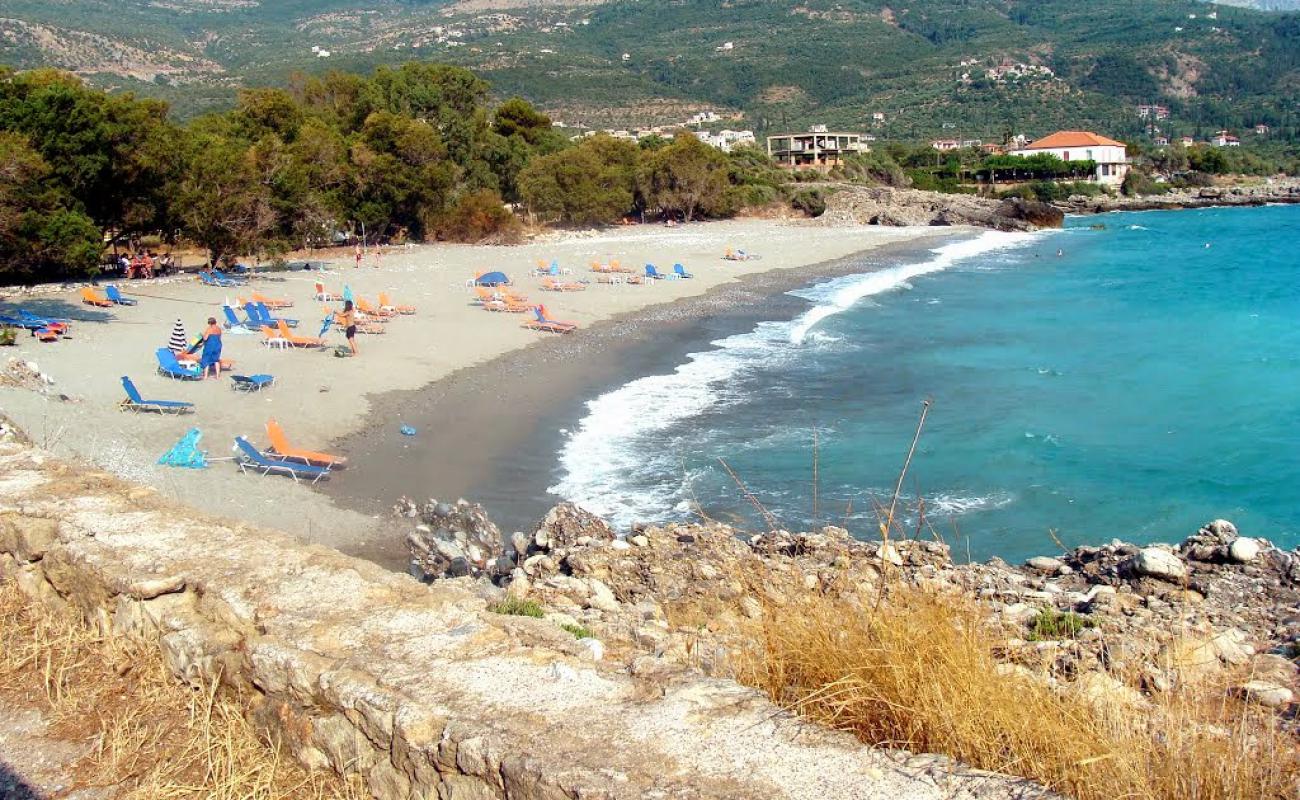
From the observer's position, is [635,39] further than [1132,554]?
Yes

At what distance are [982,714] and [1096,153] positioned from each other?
325 feet

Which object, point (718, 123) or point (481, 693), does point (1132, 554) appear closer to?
point (481, 693)

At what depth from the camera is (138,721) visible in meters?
3.23

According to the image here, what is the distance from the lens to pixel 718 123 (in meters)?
129

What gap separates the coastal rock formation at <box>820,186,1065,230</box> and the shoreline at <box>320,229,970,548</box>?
36892 mm

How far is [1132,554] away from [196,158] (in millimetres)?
25659

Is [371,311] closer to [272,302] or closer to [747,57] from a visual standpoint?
[272,302]

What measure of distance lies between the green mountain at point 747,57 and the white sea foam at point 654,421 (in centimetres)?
9003

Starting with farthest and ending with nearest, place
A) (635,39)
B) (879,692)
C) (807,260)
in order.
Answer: (635,39) → (807,260) → (879,692)

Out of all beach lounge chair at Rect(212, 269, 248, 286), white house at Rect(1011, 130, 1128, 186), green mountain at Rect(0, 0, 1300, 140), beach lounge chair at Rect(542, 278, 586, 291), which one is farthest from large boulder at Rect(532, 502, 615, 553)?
green mountain at Rect(0, 0, 1300, 140)

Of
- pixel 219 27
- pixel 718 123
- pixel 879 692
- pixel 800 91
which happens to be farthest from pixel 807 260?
pixel 219 27

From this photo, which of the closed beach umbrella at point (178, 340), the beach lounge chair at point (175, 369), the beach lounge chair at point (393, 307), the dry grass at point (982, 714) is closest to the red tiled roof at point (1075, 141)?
the beach lounge chair at point (393, 307)

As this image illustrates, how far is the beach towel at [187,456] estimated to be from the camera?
36.1 ft

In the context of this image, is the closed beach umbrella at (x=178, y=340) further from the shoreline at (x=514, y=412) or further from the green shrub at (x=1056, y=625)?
the green shrub at (x=1056, y=625)
